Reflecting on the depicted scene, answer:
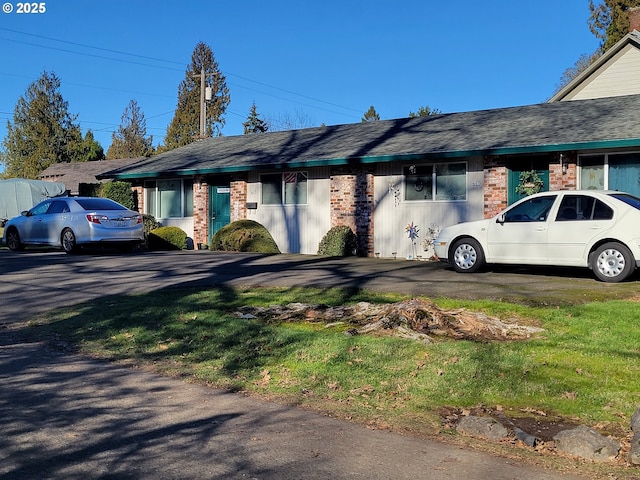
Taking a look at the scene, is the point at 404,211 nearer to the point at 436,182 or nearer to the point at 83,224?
the point at 436,182

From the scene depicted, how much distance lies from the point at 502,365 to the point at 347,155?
42.0ft

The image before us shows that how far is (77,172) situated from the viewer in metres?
48.6

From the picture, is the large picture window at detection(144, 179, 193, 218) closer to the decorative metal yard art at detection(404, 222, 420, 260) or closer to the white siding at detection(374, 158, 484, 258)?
the white siding at detection(374, 158, 484, 258)

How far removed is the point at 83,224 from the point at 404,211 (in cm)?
846

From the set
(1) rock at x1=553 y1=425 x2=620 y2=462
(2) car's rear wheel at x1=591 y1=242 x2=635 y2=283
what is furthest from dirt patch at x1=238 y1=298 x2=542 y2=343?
(2) car's rear wheel at x1=591 y1=242 x2=635 y2=283

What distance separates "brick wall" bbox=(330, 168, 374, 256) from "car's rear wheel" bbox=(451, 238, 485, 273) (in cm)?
523

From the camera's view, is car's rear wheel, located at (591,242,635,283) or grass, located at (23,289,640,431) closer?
grass, located at (23,289,640,431)

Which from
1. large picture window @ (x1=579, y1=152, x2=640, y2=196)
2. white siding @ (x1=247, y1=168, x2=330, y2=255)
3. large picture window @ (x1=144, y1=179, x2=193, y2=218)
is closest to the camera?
large picture window @ (x1=579, y1=152, x2=640, y2=196)

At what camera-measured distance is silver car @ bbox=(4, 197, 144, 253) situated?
18234 millimetres

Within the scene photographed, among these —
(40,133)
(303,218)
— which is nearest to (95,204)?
(303,218)

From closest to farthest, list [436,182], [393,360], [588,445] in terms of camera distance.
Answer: [588,445], [393,360], [436,182]

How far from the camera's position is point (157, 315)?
9336 millimetres

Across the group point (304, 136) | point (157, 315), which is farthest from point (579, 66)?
point (157, 315)

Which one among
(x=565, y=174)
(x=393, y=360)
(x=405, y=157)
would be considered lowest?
(x=393, y=360)
